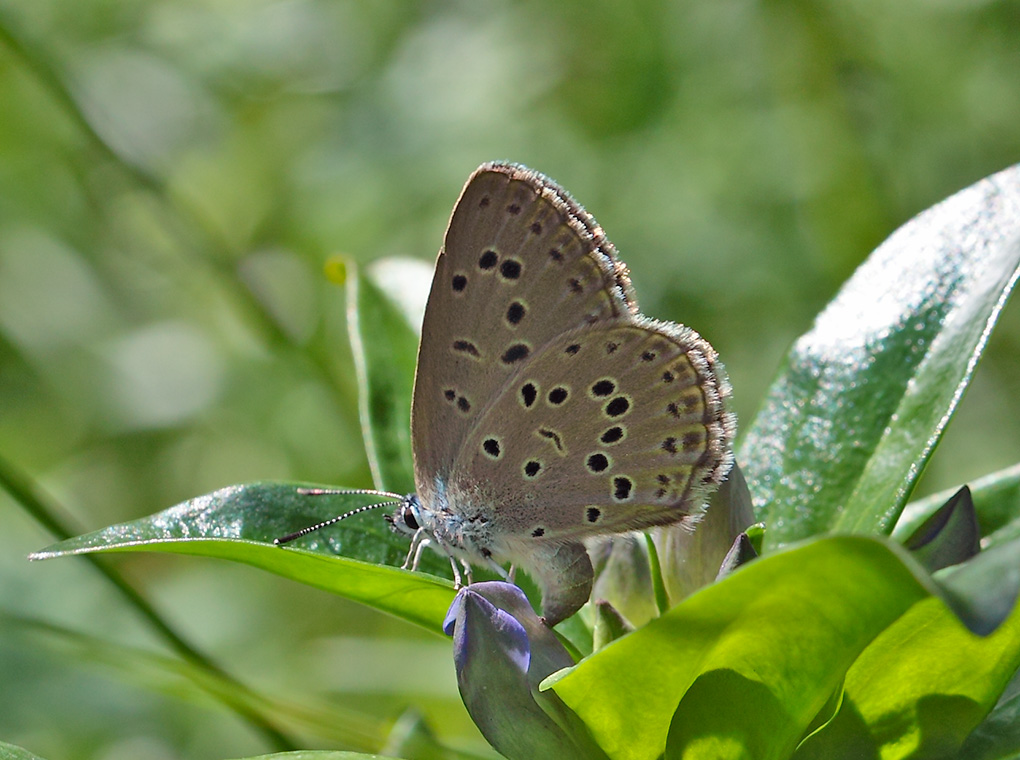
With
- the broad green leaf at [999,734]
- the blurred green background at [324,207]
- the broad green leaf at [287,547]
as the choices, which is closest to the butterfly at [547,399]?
the broad green leaf at [287,547]

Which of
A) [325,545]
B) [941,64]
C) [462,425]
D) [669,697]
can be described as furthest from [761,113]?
[669,697]

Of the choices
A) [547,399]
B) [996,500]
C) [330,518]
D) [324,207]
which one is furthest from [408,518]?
[324,207]

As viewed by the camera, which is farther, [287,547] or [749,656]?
[287,547]

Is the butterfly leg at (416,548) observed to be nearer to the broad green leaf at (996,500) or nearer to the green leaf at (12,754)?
the green leaf at (12,754)

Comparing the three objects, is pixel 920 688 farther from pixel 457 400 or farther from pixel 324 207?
pixel 324 207

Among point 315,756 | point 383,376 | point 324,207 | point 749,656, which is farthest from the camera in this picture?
point 324,207

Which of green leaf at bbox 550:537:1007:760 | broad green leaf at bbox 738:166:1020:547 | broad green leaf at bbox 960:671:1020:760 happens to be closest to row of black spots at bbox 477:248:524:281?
broad green leaf at bbox 738:166:1020:547

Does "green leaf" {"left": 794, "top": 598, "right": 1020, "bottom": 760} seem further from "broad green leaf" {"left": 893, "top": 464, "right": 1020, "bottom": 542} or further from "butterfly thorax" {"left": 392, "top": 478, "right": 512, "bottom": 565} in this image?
"butterfly thorax" {"left": 392, "top": 478, "right": 512, "bottom": 565}
